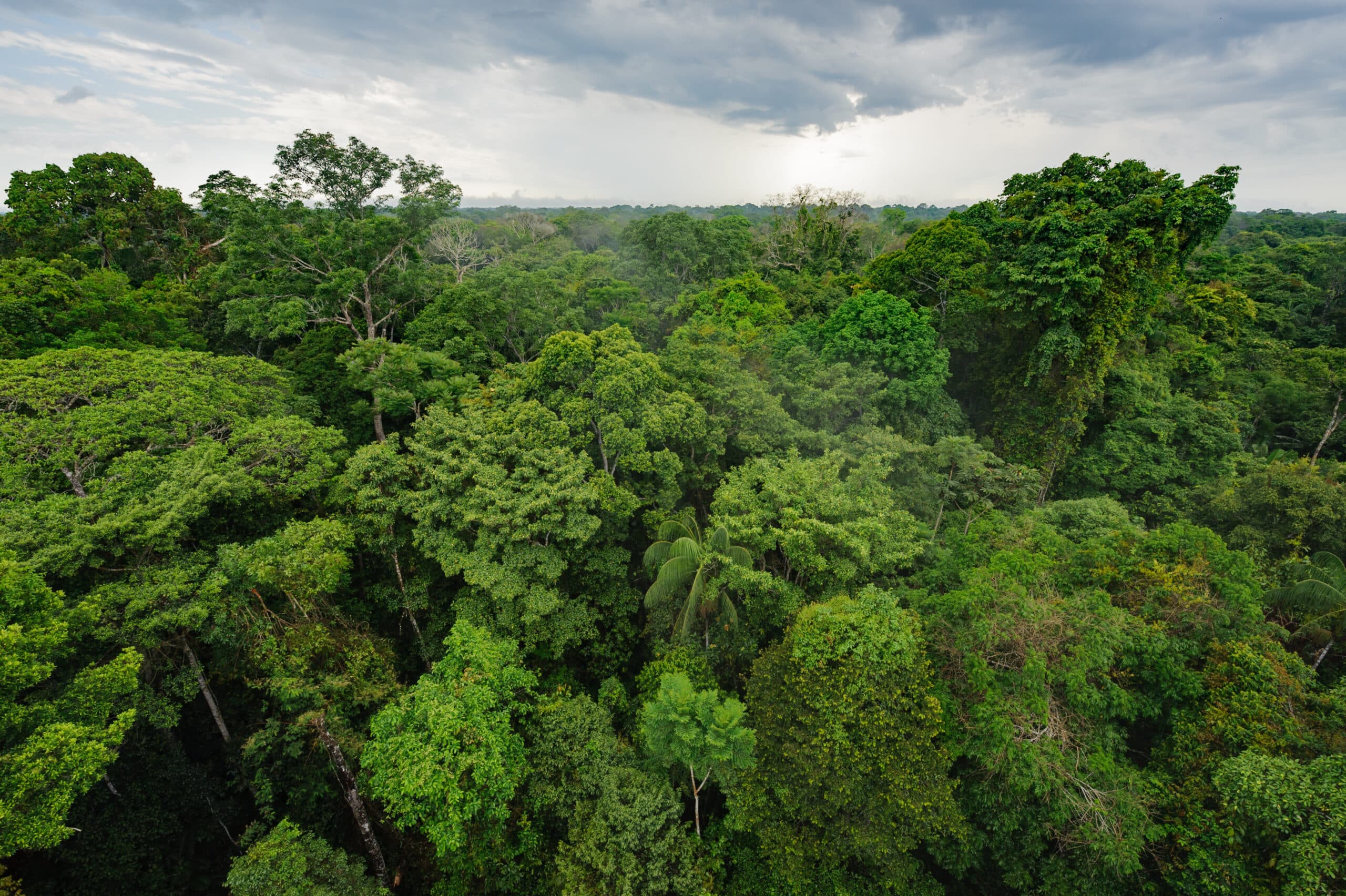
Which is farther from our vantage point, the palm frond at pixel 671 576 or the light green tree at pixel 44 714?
the palm frond at pixel 671 576

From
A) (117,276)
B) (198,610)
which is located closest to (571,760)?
(198,610)

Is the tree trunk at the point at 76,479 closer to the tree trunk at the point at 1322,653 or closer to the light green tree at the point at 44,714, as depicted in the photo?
the light green tree at the point at 44,714

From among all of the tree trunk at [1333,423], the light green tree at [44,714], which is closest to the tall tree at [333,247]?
the light green tree at [44,714]

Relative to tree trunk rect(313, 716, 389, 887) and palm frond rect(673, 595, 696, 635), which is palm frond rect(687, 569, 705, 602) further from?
tree trunk rect(313, 716, 389, 887)

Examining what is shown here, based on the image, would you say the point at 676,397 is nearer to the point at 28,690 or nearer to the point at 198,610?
the point at 198,610

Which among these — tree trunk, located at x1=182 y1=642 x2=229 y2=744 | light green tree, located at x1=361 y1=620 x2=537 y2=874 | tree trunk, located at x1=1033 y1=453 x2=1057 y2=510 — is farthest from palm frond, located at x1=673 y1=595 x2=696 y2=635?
tree trunk, located at x1=1033 y1=453 x2=1057 y2=510

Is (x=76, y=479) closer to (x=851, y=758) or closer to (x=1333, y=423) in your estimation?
(x=851, y=758)

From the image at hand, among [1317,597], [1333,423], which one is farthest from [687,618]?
[1333,423]
